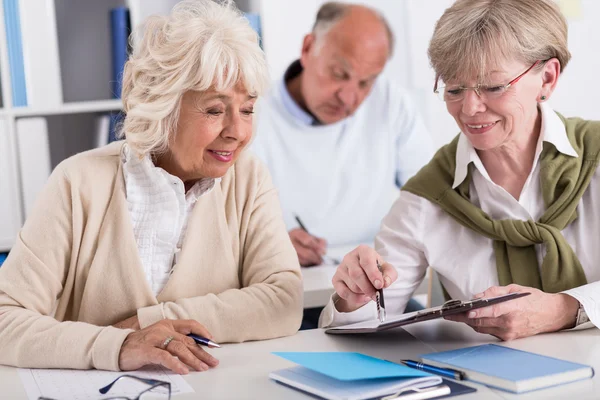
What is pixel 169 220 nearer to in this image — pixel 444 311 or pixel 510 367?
pixel 444 311

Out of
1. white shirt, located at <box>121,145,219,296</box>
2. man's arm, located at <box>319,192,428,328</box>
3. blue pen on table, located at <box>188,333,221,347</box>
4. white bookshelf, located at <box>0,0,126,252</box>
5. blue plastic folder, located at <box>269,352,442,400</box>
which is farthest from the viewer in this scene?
white bookshelf, located at <box>0,0,126,252</box>

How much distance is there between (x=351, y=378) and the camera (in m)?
1.20

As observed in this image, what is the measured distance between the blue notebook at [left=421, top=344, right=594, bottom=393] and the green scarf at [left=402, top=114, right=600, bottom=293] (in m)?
0.36

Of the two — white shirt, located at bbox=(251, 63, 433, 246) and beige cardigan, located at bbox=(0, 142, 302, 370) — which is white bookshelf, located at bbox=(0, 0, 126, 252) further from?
beige cardigan, located at bbox=(0, 142, 302, 370)

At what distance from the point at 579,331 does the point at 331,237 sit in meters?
1.88

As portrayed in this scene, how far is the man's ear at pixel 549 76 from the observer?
1793 mm

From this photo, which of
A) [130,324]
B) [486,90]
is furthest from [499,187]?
[130,324]

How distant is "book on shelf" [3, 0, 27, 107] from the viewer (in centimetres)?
315

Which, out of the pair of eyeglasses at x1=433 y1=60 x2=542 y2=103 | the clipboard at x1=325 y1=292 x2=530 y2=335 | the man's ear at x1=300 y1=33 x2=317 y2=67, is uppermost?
the man's ear at x1=300 y1=33 x2=317 y2=67

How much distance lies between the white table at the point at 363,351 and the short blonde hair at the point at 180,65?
1.62 feet

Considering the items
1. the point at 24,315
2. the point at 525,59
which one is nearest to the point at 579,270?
the point at 525,59

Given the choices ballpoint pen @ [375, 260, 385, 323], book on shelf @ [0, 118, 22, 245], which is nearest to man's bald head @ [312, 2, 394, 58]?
book on shelf @ [0, 118, 22, 245]

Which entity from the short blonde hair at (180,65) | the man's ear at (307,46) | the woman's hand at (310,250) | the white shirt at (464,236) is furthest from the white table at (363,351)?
the man's ear at (307,46)

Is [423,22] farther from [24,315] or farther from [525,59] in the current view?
[24,315]
